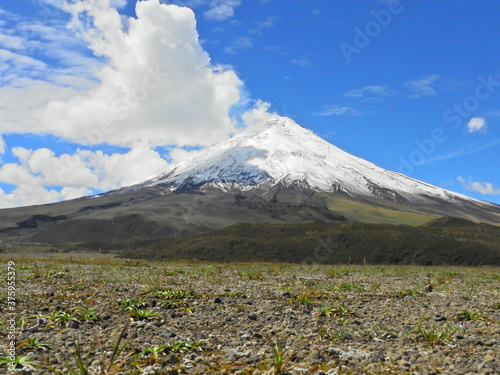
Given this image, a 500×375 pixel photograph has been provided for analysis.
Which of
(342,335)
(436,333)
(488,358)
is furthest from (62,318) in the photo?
(488,358)

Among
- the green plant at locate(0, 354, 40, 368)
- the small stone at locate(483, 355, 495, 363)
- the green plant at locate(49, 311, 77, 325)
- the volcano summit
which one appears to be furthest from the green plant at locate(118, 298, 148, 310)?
the volcano summit

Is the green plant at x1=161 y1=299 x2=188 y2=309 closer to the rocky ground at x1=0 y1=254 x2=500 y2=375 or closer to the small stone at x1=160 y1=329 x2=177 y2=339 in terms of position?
the rocky ground at x1=0 y1=254 x2=500 y2=375

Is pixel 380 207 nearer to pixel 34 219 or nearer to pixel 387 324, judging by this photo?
pixel 34 219

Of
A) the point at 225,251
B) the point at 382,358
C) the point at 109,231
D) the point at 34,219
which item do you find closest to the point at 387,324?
the point at 382,358

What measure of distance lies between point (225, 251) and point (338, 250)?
1321 cm

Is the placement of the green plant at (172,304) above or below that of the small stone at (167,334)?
above

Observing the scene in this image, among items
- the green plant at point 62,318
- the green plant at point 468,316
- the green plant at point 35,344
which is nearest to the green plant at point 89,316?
the green plant at point 62,318

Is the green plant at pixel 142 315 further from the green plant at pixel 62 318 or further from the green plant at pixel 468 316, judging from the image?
the green plant at pixel 468 316

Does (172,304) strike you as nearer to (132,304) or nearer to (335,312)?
(132,304)

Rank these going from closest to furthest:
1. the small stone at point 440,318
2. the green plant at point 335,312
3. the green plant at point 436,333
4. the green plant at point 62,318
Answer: the green plant at point 436,333 < the green plant at point 62,318 < the small stone at point 440,318 < the green plant at point 335,312

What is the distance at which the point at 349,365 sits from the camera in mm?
6508

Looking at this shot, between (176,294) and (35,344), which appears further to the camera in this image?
(176,294)

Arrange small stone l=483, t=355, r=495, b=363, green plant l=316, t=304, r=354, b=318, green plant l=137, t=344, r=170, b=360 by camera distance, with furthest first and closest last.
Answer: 1. green plant l=316, t=304, r=354, b=318
2. green plant l=137, t=344, r=170, b=360
3. small stone l=483, t=355, r=495, b=363

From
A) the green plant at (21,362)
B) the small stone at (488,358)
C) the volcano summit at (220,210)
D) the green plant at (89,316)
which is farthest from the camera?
the volcano summit at (220,210)
